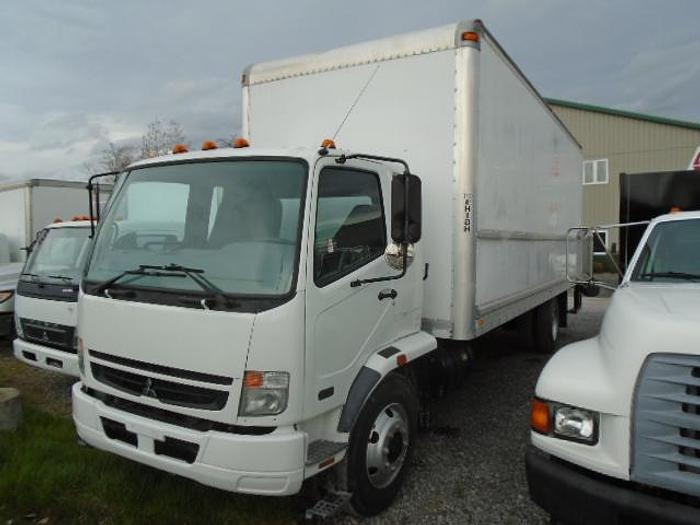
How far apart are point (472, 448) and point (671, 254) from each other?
221cm

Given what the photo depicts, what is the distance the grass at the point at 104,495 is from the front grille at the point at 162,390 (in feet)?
2.79

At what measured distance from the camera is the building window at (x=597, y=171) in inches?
975

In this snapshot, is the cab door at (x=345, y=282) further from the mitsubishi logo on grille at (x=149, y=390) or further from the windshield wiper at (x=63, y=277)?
the windshield wiper at (x=63, y=277)

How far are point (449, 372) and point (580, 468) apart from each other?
196cm

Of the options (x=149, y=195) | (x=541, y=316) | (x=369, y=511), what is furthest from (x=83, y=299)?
(x=541, y=316)

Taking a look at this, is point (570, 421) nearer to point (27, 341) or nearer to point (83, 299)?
point (83, 299)

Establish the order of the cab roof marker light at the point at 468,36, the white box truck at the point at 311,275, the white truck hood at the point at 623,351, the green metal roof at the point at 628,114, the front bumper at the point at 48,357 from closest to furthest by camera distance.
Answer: the white truck hood at the point at 623,351
the white box truck at the point at 311,275
the cab roof marker light at the point at 468,36
the front bumper at the point at 48,357
the green metal roof at the point at 628,114

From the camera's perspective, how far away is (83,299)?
3.42 meters

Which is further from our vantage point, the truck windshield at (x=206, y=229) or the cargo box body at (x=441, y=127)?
the cargo box body at (x=441, y=127)

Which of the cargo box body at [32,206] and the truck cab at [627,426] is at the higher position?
the cargo box body at [32,206]

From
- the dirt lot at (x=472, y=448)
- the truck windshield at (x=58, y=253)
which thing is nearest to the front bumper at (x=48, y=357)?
the dirt lot at (x=472, y=448)

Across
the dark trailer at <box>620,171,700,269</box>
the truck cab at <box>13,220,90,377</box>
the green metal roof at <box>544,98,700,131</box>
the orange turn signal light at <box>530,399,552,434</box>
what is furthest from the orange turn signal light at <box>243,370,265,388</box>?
the green metal roof at <box>544,98,700,131</box>

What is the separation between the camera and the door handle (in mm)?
3613

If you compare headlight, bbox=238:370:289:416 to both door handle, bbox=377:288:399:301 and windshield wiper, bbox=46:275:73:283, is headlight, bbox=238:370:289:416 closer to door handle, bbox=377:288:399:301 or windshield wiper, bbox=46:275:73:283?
door handle, bbox=377:288:399:301
